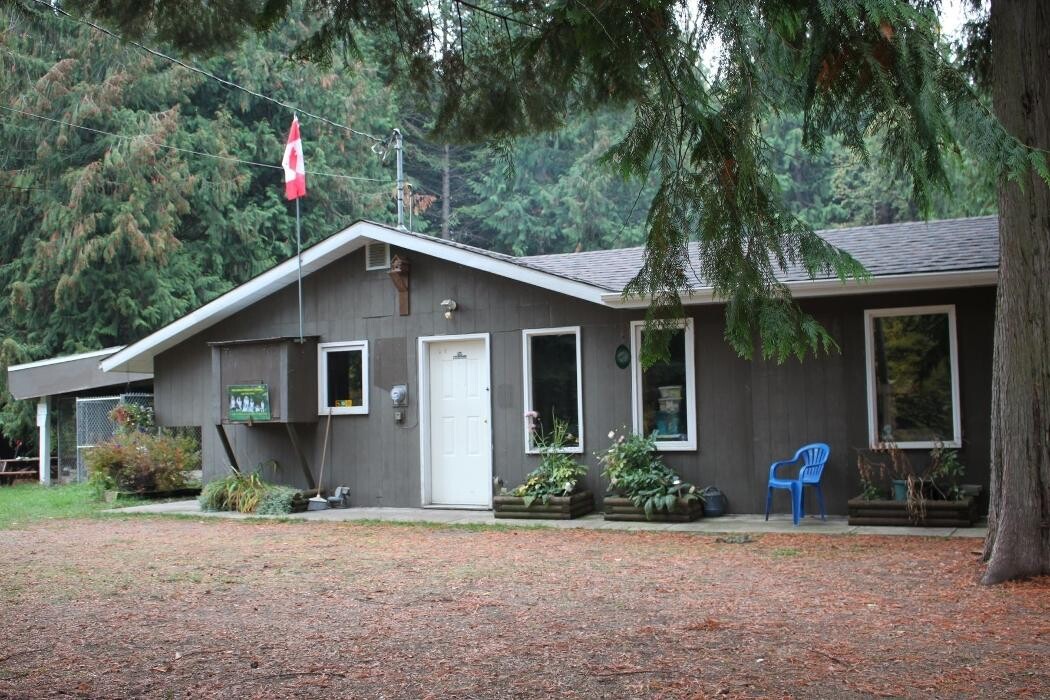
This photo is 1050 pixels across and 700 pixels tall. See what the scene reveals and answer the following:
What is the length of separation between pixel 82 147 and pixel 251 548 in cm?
1676

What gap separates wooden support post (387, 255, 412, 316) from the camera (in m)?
11.7

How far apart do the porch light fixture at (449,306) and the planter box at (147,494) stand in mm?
5234

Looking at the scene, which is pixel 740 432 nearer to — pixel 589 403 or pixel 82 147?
pixel 589 403

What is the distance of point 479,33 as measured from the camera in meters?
6.59

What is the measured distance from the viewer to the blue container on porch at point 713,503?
1018 cm

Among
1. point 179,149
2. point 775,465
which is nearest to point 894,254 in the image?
point 775,465

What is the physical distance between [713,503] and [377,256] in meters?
4.91

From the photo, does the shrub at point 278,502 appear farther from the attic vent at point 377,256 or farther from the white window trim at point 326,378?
the attic vent at point 377,256

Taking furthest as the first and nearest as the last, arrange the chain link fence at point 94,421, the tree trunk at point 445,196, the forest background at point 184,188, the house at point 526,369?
the tree trunk at point 445,196, the forest background at point 184,188, the chain link fence at point 94,421, the house at point 526,369

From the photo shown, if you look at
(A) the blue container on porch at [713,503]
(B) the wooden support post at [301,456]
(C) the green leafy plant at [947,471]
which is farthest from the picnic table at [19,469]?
(C) the green leafy plant at [947,471]

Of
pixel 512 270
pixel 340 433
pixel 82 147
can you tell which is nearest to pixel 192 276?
pixel 82 147

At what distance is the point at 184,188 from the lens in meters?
22.4

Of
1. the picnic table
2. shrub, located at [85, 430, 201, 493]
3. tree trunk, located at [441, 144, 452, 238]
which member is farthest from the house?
tree trunk, located at [441, 144, 452, 238]

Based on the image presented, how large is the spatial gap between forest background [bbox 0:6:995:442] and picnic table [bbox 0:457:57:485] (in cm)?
142
